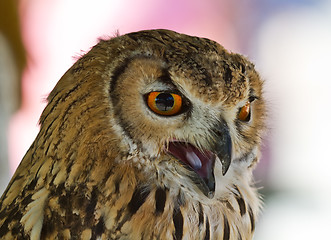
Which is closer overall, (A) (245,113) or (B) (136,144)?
(B) (136,144)

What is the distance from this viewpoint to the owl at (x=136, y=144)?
86cm

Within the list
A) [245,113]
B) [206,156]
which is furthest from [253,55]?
[206,156]

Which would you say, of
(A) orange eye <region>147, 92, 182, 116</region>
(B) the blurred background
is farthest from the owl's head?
(B) the blurred background

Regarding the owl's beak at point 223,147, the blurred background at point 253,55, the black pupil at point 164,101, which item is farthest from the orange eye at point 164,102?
the blurred background at point 253,55

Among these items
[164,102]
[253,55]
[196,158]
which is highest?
[253,55]

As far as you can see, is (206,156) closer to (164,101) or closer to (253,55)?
(164,101)

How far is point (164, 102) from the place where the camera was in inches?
33.6

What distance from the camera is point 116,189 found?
885 mm

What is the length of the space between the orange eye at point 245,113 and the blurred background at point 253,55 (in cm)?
123

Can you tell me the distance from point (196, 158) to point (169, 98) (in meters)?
0.16

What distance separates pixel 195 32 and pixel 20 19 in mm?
885

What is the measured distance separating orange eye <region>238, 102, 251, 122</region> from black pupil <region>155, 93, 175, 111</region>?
193 millimetres

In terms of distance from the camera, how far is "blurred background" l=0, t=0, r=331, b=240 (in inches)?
88.6

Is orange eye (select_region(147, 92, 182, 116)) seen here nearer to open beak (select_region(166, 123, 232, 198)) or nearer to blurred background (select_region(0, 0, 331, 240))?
open beak (select_region(166, 123, 232, 198))
